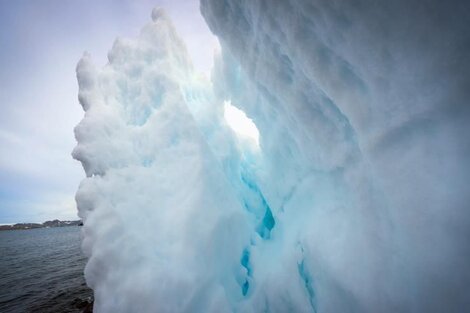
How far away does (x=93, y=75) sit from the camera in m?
6.58

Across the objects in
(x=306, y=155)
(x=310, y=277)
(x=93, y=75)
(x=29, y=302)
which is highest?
(x=93, y=75)

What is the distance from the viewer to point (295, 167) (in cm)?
612

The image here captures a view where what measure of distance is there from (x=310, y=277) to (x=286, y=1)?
505cm

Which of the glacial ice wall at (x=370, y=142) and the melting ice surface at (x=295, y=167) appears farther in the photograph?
the melting ice surface at (x=295, y=167)

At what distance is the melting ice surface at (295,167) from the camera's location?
2537mm

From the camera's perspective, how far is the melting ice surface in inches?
99.9

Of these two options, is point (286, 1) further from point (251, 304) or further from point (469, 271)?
point (251, 304)

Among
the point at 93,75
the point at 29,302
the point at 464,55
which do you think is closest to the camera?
the point at 464,55

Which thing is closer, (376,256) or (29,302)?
(376,256)

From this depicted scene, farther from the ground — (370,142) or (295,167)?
(295,167)

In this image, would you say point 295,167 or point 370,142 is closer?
point 370,142

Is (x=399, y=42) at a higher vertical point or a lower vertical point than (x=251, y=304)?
higher

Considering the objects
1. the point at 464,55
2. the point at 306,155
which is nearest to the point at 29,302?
the point at 306,155

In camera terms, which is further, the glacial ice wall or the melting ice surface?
the melting ice surface
